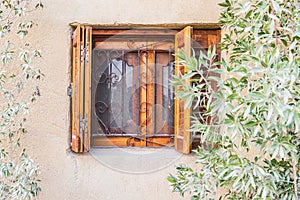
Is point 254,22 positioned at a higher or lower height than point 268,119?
higher

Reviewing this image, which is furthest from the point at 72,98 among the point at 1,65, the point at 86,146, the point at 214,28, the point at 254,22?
the point at 254,22

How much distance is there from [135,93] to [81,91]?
0.54m

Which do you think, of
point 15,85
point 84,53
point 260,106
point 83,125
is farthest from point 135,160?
point 260,106

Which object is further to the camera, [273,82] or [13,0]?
[13,0]

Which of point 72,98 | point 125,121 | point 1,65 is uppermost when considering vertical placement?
point 1,65

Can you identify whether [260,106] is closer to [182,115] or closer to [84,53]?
[182,115]

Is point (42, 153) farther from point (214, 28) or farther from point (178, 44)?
point (214, 28)

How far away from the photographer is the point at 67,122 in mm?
2941

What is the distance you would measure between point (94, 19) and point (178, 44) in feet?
2.39

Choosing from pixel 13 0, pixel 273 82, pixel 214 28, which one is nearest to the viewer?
pixel 273 82

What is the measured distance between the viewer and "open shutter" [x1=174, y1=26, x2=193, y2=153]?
2.80 meters

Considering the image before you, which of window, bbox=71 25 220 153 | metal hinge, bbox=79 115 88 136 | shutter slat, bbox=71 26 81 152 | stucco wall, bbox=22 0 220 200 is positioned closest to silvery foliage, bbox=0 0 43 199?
stucco wall, bbox=22 0 220 200

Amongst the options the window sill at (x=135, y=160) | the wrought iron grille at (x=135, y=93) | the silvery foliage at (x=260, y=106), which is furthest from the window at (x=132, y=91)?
the silvery foliage at (x=260, y=106)

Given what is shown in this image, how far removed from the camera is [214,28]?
9.92 feet
